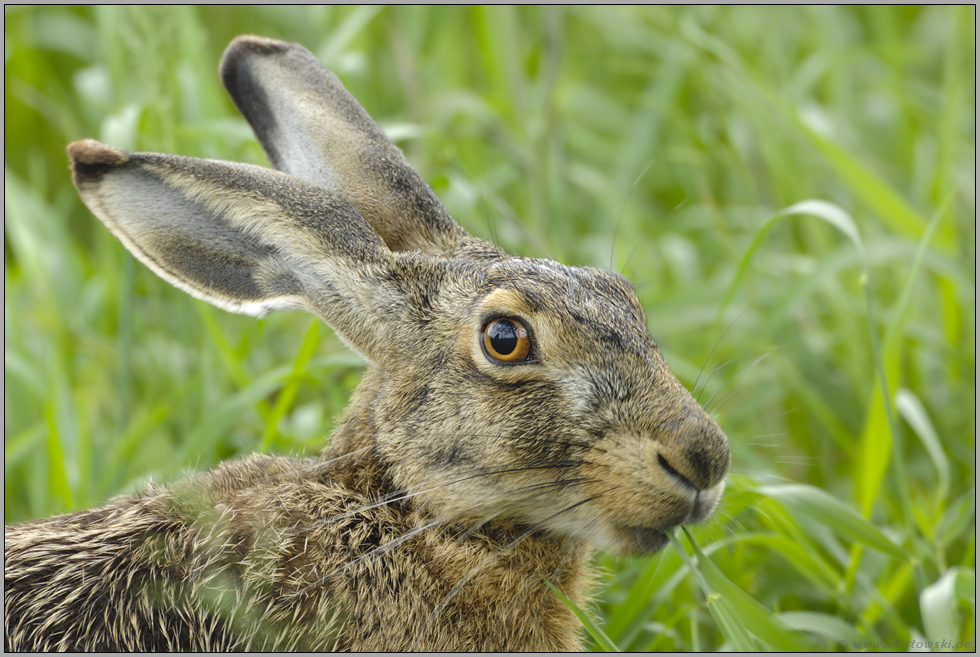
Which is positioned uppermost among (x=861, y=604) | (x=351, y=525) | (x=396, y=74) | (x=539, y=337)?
(x=396, y=74)

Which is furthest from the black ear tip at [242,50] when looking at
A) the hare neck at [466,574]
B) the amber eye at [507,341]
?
the amber eye at [507,341]

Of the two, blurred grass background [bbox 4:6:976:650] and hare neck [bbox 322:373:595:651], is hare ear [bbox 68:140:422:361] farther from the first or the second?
blurred grass background [bbox 4:6:976:650]

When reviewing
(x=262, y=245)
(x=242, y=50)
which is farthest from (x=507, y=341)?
(x=242, y=50)

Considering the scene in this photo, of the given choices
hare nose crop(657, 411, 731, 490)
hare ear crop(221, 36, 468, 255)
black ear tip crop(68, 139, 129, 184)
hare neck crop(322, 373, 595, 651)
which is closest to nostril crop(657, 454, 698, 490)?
hare nose crop(657, 411, 731, 490)

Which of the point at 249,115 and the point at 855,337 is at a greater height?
the point at 249,115

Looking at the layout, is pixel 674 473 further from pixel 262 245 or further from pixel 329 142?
pixel 329 142

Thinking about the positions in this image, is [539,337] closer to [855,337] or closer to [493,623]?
[493,623]

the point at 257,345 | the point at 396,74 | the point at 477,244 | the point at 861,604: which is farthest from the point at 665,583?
the point at 396,74

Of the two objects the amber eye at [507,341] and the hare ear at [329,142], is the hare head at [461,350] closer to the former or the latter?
the amber eye at [507,341]
